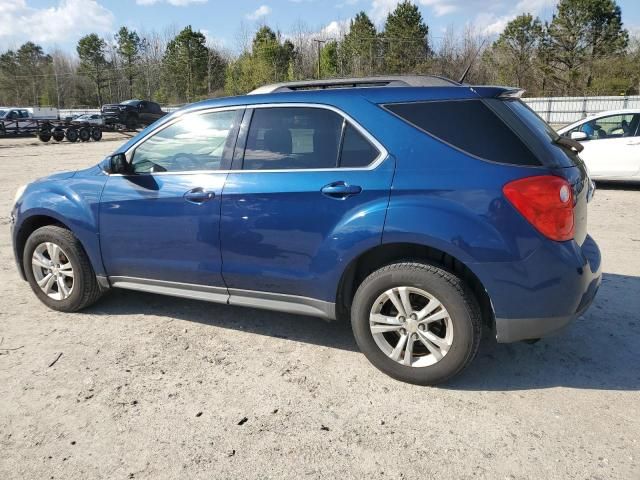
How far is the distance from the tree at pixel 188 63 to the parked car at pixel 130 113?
3192 cm

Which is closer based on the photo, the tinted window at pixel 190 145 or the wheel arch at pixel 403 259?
the wheel arch at pixel 403 259

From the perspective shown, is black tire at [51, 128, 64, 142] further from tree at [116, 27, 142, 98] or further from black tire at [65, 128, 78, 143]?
tree at [116, 27, 142, 98]

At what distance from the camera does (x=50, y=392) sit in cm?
325

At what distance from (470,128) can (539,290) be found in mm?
1007

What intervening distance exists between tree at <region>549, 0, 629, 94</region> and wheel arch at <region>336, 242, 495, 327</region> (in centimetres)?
4945

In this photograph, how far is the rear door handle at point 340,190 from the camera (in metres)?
3.17

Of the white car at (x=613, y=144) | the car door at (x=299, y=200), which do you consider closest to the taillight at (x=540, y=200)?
the car door at (x=299, y=200)

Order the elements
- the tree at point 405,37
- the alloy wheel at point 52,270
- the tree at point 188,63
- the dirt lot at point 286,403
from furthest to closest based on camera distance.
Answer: the tree at point 188,63 → the tree at point 405,37 → the alloy wheel at point 52,270 → the dirt lot at point 286,403

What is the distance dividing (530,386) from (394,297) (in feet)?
3.34

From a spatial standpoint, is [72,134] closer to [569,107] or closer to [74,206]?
[74,206]

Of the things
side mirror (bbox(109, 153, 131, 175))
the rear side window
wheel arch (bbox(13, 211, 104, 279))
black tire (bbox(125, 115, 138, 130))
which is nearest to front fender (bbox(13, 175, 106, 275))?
wheel arch (bbox(13, 211, 104, 279))

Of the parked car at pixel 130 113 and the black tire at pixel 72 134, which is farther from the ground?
the parked car at pixel 130 113

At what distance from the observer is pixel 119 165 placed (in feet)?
13.1

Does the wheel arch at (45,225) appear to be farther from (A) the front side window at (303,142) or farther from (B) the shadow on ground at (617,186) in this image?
(B) the shadow on ground at (617,186)
